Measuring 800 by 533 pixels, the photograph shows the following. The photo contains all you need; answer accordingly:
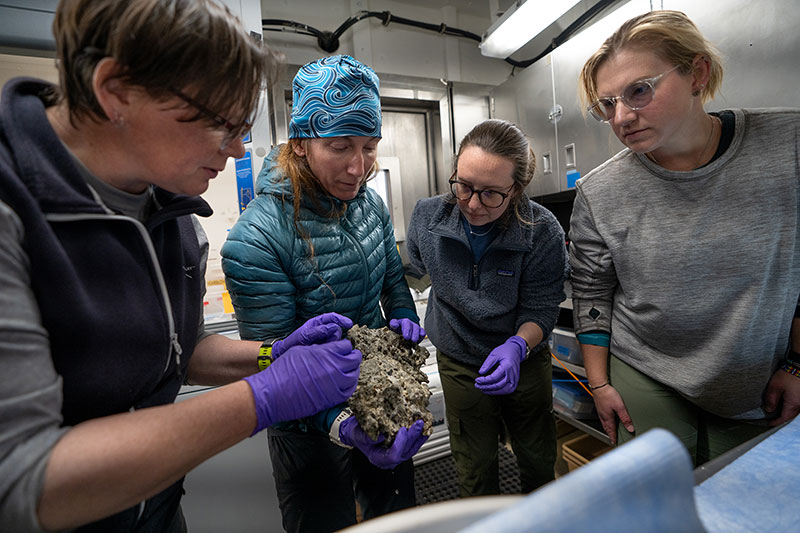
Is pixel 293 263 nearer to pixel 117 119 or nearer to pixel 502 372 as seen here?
pixel 117 119

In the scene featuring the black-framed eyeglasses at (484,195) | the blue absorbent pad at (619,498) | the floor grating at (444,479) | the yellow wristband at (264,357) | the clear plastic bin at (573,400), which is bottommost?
the floor grating at (444,479)

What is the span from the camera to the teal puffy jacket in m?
1.03

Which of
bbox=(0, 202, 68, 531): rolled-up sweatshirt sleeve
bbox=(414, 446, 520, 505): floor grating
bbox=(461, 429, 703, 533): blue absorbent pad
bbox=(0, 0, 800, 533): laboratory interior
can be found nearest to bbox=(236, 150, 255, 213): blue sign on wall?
bbox=(0, 0, 800, 533): laboratory interior

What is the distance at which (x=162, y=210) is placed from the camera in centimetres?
72

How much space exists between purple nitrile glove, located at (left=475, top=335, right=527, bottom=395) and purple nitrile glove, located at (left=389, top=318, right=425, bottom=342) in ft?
0.70

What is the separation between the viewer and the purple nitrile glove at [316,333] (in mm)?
954

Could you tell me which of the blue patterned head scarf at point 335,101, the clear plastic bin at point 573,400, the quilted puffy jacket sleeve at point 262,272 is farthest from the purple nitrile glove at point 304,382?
the clear plastic bin at point 573,400

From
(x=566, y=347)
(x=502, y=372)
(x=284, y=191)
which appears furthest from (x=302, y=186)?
(x=566, y=347)

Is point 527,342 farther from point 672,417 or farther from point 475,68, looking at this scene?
point 475,68

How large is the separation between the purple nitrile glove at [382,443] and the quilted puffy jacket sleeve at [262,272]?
315mm

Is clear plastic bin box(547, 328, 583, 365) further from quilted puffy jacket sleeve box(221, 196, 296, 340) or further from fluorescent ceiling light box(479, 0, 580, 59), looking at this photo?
fluorescent ceiling light box(479, 0, 580, 59)

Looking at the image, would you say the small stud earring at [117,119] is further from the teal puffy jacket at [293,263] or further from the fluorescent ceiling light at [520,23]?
the fluorescent ceiling light at [520,23]

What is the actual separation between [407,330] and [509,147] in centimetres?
66

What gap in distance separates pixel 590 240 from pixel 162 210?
1.13 metres
